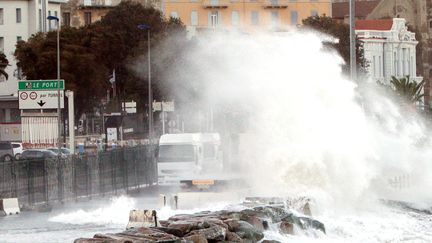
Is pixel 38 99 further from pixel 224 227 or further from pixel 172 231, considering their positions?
pixel 172 231

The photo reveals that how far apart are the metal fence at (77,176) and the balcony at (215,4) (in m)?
87.2

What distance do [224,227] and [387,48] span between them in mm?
105712

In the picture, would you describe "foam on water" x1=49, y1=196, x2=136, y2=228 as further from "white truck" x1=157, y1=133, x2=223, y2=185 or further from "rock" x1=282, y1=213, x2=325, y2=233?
"white truck" x1=157, y1=133, x2=223, y2=185

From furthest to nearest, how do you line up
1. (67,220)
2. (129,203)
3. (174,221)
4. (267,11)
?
(267,11), (129,203), (67,220), (174,221)

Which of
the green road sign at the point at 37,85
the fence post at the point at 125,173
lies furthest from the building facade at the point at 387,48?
the fence post at the point at 125,173

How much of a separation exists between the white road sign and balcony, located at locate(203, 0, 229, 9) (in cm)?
8162

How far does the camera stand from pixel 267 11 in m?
142

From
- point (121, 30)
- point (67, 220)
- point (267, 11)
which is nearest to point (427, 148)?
point (67, 220)

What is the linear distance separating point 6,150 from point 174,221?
37960 mm

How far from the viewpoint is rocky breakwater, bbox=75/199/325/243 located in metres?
29.9

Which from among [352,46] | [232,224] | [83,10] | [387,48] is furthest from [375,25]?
[232,224]

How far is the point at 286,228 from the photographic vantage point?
36.3m

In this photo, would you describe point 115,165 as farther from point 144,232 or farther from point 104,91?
point 104,91

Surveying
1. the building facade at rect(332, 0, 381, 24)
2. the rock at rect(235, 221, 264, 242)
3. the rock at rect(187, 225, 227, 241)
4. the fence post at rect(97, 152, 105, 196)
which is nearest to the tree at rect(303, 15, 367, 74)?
the building facade at rect(332, 0, 381, 24)
